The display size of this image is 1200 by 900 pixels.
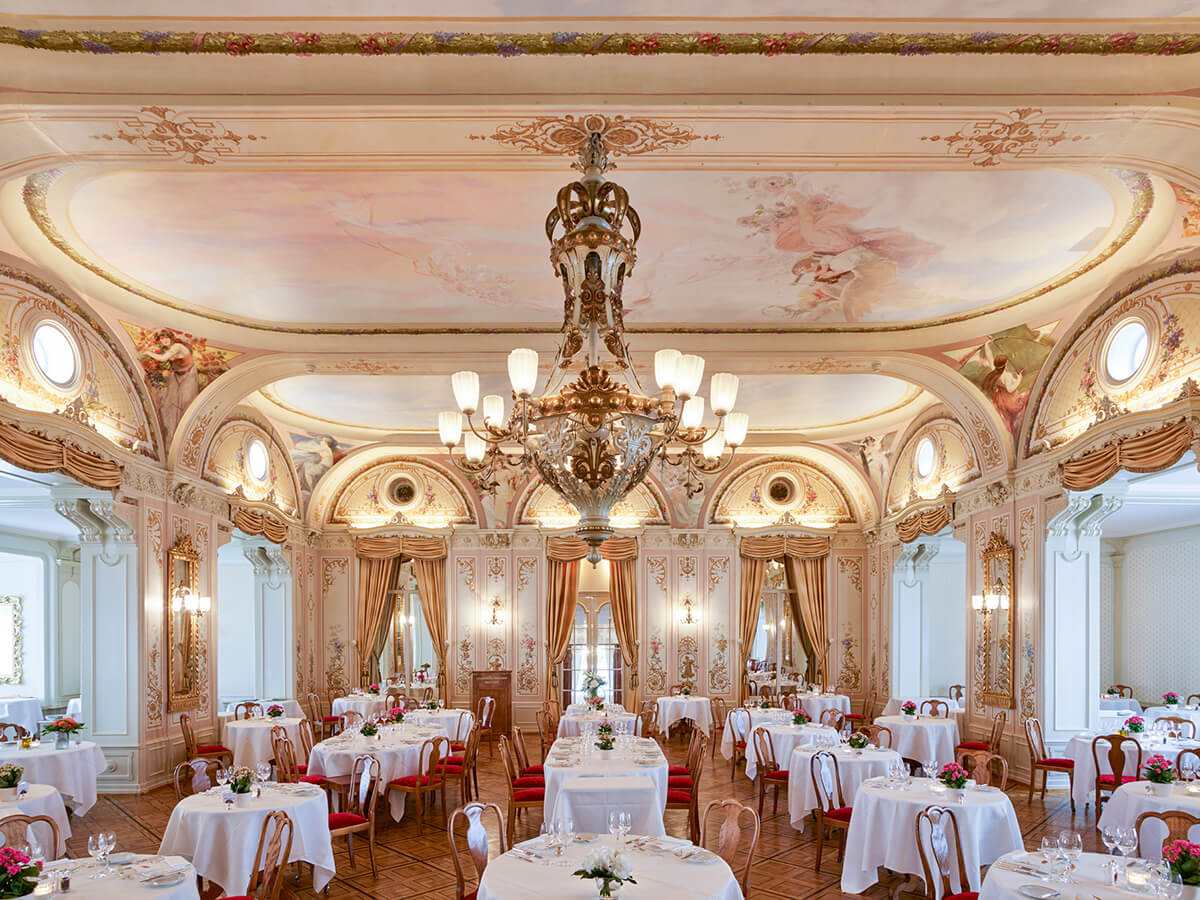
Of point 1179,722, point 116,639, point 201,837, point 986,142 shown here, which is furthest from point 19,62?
point 1179,722

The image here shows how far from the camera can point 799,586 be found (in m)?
16.9

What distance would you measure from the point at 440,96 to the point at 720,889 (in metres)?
4.21

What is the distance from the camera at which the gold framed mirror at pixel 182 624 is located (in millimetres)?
10898

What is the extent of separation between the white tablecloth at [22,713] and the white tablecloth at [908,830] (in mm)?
13052

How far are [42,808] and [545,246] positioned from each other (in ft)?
Result: 18.5

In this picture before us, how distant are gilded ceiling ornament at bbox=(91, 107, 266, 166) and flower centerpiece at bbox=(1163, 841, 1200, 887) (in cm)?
576

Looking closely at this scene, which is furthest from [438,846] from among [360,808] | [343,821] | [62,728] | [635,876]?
[635,876]

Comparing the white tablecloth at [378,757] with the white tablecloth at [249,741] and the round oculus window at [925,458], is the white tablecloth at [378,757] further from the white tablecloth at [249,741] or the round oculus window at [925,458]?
the round oculus window at [925,458]

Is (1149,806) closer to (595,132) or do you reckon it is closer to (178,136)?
(595,132)

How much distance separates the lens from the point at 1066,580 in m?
10.3

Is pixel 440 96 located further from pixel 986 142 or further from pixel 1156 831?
pixel 1156 831

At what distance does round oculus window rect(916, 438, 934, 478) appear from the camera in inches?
547

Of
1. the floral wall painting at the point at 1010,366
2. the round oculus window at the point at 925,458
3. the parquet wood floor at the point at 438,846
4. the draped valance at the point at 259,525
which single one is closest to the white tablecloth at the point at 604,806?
the parquet wood floor at the point at 438,846

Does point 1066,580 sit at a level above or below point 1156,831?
above
